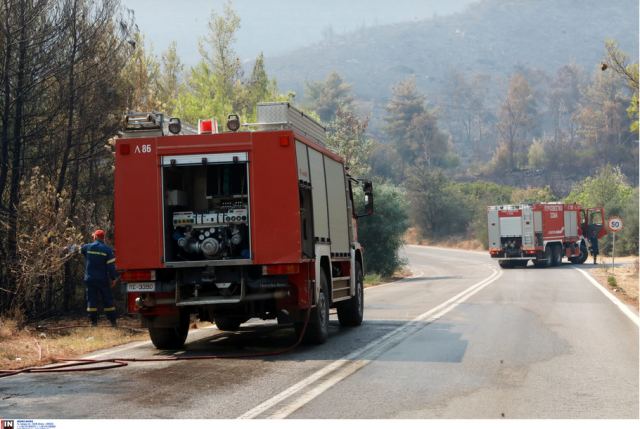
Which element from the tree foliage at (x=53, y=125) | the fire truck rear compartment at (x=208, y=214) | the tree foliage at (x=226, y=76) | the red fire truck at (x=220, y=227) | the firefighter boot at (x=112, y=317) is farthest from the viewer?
the tree foliage at (x=226, y=76)

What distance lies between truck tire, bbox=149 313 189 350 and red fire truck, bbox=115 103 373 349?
0.02 metres

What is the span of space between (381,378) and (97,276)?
7.29m

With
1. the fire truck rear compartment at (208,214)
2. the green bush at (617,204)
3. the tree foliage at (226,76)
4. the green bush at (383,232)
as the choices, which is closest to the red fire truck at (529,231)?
the green bush at (383,232)

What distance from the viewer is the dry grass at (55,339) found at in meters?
11.7

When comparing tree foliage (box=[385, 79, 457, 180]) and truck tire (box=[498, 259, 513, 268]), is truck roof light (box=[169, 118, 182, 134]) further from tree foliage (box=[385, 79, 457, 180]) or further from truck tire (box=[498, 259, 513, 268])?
tree foliage (box=[385, 79, 457, 180])

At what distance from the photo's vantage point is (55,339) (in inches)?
550

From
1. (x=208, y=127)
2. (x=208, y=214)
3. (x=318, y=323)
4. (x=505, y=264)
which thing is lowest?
(x=505, y=264)

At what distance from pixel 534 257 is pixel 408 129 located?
333 feet

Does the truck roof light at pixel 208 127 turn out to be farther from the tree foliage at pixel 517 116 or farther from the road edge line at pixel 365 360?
the tree foliage at pixel 517 116

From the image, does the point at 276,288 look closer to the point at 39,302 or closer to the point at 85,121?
the point at 39,302

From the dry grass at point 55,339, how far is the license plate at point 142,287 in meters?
1.15

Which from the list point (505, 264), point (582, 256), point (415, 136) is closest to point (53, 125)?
point (505, 264)

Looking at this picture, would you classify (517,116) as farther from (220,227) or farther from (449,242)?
(220,227)

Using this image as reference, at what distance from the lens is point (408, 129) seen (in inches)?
5689
